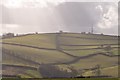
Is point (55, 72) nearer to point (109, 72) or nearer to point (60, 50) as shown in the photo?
point (60, 50)

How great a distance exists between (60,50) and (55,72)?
67.5 ft

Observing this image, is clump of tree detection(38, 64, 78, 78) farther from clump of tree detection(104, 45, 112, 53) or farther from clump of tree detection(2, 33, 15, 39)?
clump of tree detection(104, 45, 112, 53)

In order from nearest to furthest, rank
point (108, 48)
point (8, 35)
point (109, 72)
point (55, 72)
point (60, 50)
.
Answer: point (55, 72) → point (109, 72) → point (60, 50) → point (8, 35) → point (108, 48)

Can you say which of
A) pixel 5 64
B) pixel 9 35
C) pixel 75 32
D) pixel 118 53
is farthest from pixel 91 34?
pixel 5 64

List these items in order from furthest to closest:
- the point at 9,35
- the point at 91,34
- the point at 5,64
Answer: the point at 91,34, the point at 9,35, the point at 5,64

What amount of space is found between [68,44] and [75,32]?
13.6 m

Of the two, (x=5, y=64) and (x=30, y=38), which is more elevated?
(x=30, y=38)

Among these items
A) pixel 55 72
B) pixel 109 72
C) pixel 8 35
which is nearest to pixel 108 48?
pixel 109 72

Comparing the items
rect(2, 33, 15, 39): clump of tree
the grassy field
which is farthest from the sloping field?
rect(2, 33, 15, 39): clump of tree

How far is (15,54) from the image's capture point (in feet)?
382

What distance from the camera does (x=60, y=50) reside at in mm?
127875

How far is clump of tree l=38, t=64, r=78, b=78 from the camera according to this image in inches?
4188

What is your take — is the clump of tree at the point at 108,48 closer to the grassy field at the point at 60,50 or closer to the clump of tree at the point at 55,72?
the grassy field at the point at 60,50

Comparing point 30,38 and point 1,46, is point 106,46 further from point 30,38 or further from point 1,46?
point 1,46
